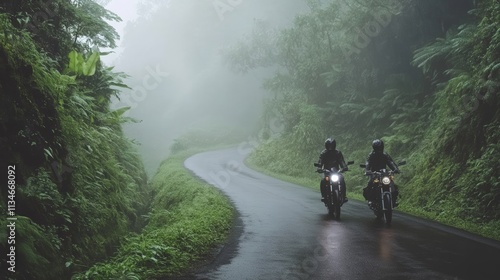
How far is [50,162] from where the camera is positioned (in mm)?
7633

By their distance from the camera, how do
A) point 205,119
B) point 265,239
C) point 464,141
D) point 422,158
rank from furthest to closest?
point 205,119
point 422,158
point 464,141
point 265,239

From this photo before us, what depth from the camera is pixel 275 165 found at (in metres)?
30.8

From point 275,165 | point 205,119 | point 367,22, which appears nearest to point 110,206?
point 367,22

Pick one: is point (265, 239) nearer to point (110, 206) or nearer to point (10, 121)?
point (110, 206)

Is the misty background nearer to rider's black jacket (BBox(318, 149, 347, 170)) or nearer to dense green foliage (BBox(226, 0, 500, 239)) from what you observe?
dense green foliage (BBox(226, 0, 500, 239))

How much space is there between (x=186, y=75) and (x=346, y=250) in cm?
8460

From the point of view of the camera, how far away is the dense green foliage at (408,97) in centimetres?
1283

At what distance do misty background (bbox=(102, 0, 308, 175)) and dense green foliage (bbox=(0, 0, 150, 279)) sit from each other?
5645cm

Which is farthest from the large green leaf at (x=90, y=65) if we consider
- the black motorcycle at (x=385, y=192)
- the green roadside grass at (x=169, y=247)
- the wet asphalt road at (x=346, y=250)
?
the black motorcycle at (x=385, y=192)

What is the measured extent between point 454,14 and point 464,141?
851 centimetres

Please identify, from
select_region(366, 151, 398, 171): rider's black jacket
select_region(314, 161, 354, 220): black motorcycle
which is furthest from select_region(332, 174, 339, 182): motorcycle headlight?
select_region(366, 151, 398, 171): rider's black jacket

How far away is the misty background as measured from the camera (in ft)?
246

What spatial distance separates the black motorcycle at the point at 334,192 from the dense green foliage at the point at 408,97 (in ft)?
9.46

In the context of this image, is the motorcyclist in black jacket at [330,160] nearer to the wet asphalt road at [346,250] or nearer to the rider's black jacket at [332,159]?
the rider's black jacket at [332,159]
